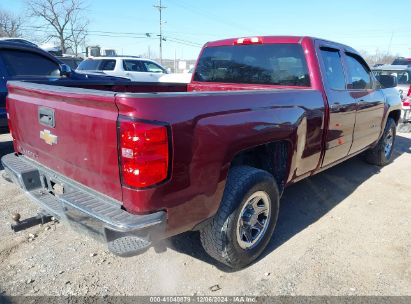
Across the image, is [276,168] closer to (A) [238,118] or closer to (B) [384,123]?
(A) [238,118]

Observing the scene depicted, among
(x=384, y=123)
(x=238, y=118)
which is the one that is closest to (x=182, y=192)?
(x=238, y=118)

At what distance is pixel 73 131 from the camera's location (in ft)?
7.63

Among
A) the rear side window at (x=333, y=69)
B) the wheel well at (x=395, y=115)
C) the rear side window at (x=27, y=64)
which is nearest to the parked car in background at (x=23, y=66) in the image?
the rear side window at (x=27, y=64)

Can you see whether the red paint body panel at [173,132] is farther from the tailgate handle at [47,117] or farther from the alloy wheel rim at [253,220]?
the alloy wheel rim at [253,220]

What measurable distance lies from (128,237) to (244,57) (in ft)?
8.85

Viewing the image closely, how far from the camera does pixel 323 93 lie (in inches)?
136

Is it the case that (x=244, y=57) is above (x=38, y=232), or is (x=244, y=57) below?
above

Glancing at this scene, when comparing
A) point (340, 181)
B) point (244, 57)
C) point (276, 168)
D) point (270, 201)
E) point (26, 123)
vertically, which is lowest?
point (340, 181)

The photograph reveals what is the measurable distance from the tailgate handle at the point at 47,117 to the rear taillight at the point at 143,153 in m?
0.84

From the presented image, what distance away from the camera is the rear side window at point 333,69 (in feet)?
12.0

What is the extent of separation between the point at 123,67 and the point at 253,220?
12.5 metres

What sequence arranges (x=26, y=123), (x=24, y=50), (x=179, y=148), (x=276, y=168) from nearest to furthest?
(x=179, y=148)
(x=26, y=123)
(x=276, y=168)
(x=24, y=50)

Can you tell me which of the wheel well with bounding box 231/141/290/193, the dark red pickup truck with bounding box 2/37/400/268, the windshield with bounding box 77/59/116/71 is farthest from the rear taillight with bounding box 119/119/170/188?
the windshield with bounding box 77/59/116/71

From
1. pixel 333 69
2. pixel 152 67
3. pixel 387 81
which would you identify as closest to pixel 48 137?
pixel 333 69
